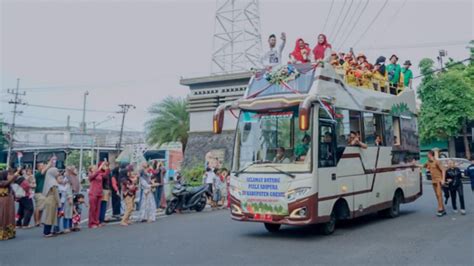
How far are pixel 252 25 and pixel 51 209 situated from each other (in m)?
23.2

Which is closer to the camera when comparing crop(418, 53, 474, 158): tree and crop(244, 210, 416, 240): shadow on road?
crop(244, 210, 416, 240): shadow on road

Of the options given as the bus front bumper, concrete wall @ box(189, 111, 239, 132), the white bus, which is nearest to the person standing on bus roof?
the white bus

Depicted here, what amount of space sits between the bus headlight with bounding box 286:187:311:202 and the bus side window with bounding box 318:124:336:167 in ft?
2.16

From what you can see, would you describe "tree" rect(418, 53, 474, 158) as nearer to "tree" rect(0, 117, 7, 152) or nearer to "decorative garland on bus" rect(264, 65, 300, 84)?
"decorative garland on bus" rect(264, 65, 300, 84)

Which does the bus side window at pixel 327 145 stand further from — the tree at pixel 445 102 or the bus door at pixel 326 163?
the tree at pixel 445 102

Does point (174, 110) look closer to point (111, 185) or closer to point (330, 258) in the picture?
point (111, 185)

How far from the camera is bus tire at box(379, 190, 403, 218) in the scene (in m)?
11.9

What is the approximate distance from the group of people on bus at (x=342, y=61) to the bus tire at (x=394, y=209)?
3.00 m

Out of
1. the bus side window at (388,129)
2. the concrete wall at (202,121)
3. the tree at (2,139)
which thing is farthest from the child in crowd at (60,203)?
the tree at (2,139)

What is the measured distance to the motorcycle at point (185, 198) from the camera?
15.0m

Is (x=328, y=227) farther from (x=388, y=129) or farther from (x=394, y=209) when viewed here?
(x=388, y=129)

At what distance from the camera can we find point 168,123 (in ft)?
111

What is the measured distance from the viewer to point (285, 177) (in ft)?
28.5

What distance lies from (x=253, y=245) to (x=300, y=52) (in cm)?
523
